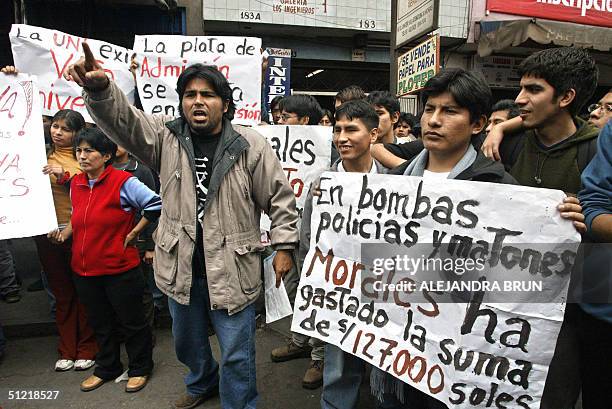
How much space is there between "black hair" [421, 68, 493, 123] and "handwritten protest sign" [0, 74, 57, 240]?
2.38 meters

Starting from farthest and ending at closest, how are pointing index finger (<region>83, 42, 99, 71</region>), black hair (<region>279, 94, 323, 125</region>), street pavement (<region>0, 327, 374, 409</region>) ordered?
black hair (<region>279, 94, 323, 125</region>), street pavement (<region>0, 327, 374, 409</region>), pointing index finger (<region>83, 42, 99, 71</region>)

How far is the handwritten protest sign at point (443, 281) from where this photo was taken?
1.58 m

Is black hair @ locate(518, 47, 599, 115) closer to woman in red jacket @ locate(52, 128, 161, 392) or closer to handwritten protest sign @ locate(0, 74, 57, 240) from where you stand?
woman in red jacket @ locate(52, 128, 161, 392)

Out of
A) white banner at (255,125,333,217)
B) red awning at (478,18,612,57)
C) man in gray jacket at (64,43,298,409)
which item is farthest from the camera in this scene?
red awning at (478,18,612,57)

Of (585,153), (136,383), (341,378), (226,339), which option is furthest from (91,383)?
(585,153)

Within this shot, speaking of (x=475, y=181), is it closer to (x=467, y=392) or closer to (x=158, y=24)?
(x=467, y=392)

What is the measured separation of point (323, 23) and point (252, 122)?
6.28 metres

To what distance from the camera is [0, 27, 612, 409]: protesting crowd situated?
5.68 feet

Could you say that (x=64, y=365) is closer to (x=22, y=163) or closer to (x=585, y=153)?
(x=22, y=163)

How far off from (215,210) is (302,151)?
1.08 metres

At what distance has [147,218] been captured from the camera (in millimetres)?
2797

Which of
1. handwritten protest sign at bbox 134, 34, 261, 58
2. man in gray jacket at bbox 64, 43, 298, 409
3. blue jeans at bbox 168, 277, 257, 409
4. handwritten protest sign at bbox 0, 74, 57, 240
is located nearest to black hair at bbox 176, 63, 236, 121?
man in gray jacket at bbox 64, 43, 298, 409

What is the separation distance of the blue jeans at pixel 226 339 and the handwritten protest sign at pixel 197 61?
6.26ft

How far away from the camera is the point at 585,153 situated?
1.75 m
